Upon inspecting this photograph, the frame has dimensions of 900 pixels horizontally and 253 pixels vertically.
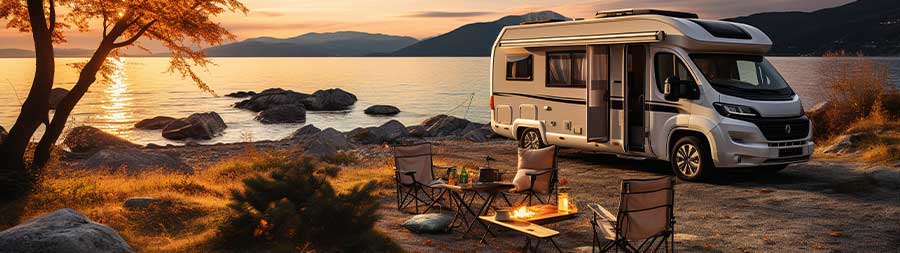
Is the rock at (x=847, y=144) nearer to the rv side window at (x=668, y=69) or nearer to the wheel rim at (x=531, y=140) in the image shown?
the rv side window at (x=668, y=69)

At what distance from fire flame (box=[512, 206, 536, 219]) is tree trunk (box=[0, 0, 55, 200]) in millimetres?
8778

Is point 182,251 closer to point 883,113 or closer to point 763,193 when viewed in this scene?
point 763,193

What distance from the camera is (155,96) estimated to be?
3246 inches

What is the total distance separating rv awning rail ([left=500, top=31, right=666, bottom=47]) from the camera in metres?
12.4

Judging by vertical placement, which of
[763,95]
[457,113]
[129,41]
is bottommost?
[457,113]

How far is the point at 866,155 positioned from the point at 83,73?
48.5ft

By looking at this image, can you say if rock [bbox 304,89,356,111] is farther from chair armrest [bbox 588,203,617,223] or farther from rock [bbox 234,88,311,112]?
chair armrest [bbox 588,203,617,223]

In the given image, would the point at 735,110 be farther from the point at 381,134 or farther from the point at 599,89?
the point at 381,134

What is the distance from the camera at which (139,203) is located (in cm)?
1041

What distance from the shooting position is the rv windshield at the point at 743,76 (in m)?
12.0

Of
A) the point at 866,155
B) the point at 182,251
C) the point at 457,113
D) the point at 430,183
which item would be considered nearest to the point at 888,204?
the point at 866,155

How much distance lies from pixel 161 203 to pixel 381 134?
21394 millimetres

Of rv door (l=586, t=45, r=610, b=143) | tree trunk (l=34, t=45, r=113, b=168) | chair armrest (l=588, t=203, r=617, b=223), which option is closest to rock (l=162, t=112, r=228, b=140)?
tree trunk (l=34, t=45, r=113, b=168)

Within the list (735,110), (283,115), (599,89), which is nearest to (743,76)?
(735,110)
